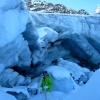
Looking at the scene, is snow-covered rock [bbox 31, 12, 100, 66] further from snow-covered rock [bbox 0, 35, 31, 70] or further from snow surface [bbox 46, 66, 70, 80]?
snow-covered rock [bbox 0, 35, 31, 70]

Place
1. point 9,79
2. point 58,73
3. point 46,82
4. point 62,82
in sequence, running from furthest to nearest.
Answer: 1. point 58,73
2. point 62,82
3. point 9,79
4. point 46,82

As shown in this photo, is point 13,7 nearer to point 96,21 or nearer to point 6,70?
point 6,70

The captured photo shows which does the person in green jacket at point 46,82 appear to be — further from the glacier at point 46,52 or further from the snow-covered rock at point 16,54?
the snow-covered rock at point 16,54

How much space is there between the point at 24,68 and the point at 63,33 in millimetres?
3582

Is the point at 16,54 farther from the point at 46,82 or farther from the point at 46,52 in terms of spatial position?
the point at 46,52

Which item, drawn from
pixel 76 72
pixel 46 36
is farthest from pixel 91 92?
pixel 76 72

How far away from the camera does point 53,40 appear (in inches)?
499

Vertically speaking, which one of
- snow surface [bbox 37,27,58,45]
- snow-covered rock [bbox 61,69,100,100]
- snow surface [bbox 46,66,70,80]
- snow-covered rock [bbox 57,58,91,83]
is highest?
snow-covered rock [bbox 61,69,100,100]

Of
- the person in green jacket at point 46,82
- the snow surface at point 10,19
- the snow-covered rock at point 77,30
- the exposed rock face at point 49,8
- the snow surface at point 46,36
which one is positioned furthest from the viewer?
the exposed rock face at point 49,8

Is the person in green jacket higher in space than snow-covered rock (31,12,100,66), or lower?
higher

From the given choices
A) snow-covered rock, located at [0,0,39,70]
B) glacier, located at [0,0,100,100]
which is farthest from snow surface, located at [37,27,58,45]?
snow-covered rock, located at [0,0,39,70]

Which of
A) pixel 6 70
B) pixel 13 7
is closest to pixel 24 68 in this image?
pixel 6 70

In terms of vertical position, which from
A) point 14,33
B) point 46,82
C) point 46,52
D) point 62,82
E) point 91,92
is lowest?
point 46,52

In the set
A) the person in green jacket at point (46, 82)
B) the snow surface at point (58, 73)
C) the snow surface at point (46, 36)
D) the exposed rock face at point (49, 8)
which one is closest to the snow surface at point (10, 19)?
the person in green jacket at point (46, 82)
